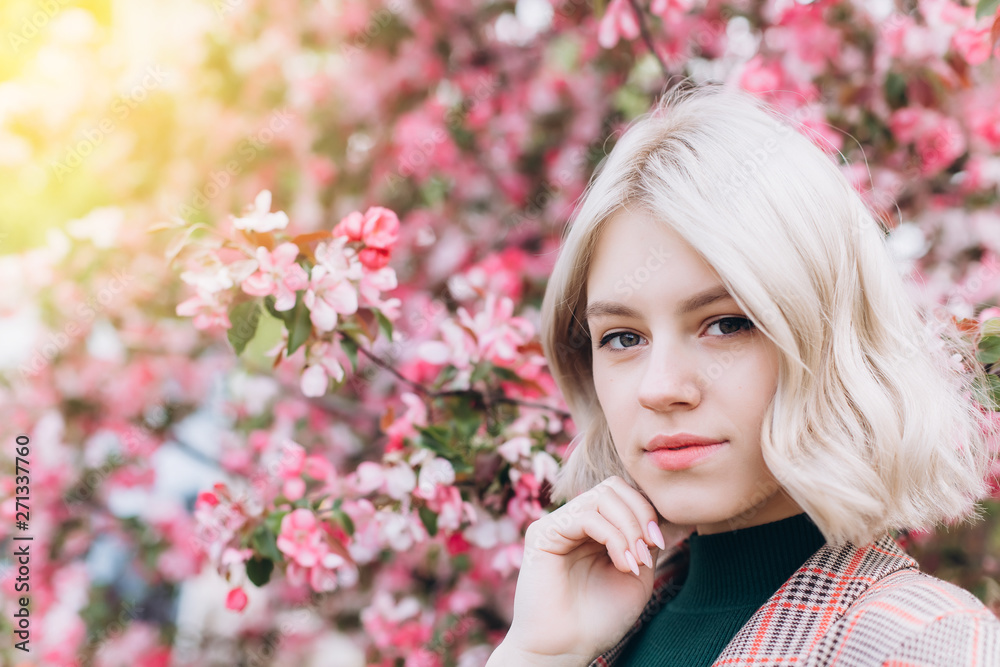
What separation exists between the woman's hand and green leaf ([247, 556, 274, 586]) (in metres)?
0.61

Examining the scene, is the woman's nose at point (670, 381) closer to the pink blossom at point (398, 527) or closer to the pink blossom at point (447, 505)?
the pink blossom at point (447, 505)

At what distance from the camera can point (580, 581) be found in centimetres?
124

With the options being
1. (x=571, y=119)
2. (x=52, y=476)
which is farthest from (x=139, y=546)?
(x=571, y=119)

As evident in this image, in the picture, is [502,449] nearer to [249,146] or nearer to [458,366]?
[458,366]

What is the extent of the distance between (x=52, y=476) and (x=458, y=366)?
7.63ft

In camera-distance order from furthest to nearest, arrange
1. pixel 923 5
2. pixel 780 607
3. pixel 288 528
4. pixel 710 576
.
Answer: pixel 923 5, pixel 288 528, pixel 710 576, pixel 780 607

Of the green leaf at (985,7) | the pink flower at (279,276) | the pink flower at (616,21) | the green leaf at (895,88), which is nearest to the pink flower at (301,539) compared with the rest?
the pink flower at (279,276)

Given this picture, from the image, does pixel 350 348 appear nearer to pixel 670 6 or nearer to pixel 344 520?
pixel 344 520

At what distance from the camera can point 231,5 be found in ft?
10.3

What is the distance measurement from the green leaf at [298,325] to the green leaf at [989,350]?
4.07ft

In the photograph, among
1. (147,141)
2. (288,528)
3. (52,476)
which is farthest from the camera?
(147,141)

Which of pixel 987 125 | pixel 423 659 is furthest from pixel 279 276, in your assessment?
pixel 987 125

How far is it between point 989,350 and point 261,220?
1.35m

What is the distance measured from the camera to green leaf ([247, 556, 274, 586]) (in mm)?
1566
